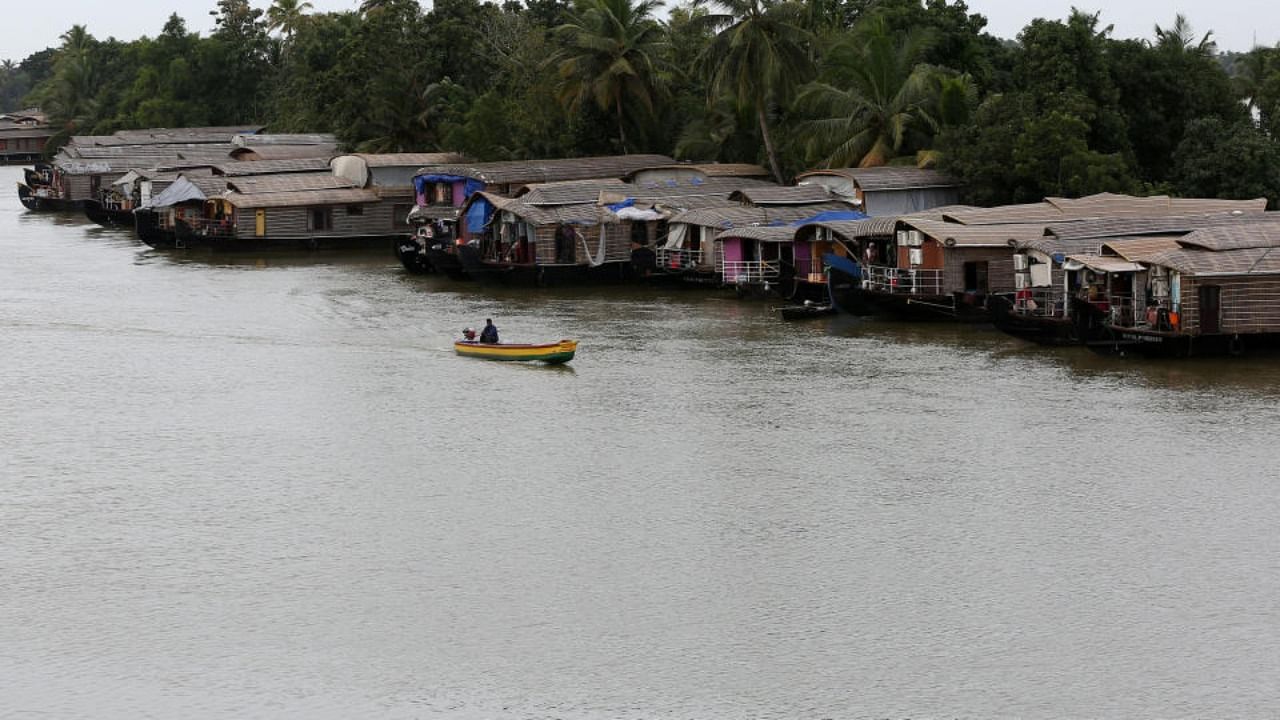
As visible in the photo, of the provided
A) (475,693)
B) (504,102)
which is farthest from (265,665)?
(504,102)

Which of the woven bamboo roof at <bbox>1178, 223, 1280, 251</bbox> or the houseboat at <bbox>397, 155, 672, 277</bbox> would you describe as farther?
the houseboat at <bbox>397, 155, 672, 277</bbox>

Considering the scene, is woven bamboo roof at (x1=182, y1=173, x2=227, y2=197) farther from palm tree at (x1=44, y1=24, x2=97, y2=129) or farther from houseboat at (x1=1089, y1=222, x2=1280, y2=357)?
palm tree at (x1=44, y1=24, x2=97, y2=129)

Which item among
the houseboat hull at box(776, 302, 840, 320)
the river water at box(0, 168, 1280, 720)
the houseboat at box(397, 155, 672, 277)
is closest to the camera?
the river water at box(0, 168, 1280, 720)

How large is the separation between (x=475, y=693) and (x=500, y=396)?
1331 cm

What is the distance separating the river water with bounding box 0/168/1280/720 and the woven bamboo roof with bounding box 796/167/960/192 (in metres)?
10.2

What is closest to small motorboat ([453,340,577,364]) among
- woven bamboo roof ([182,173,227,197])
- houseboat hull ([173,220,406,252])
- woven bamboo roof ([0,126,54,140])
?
houseboat hull ([173,220,406,252])

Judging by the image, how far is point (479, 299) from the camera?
4188cm

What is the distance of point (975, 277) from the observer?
35656 millimetres

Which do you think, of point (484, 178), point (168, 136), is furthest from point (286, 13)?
point (484, 178)

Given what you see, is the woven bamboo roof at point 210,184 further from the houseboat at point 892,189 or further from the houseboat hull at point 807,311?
the houseboat hull at point 807,311

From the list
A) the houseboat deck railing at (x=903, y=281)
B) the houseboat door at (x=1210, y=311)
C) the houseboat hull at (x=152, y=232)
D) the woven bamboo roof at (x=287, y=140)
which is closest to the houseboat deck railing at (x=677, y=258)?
the houseboat deck railing at (x=903, y=281)

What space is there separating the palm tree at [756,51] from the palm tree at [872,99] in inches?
45.0

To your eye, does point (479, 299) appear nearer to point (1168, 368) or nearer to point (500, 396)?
point (500, 396)

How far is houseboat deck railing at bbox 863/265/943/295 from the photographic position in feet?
117
